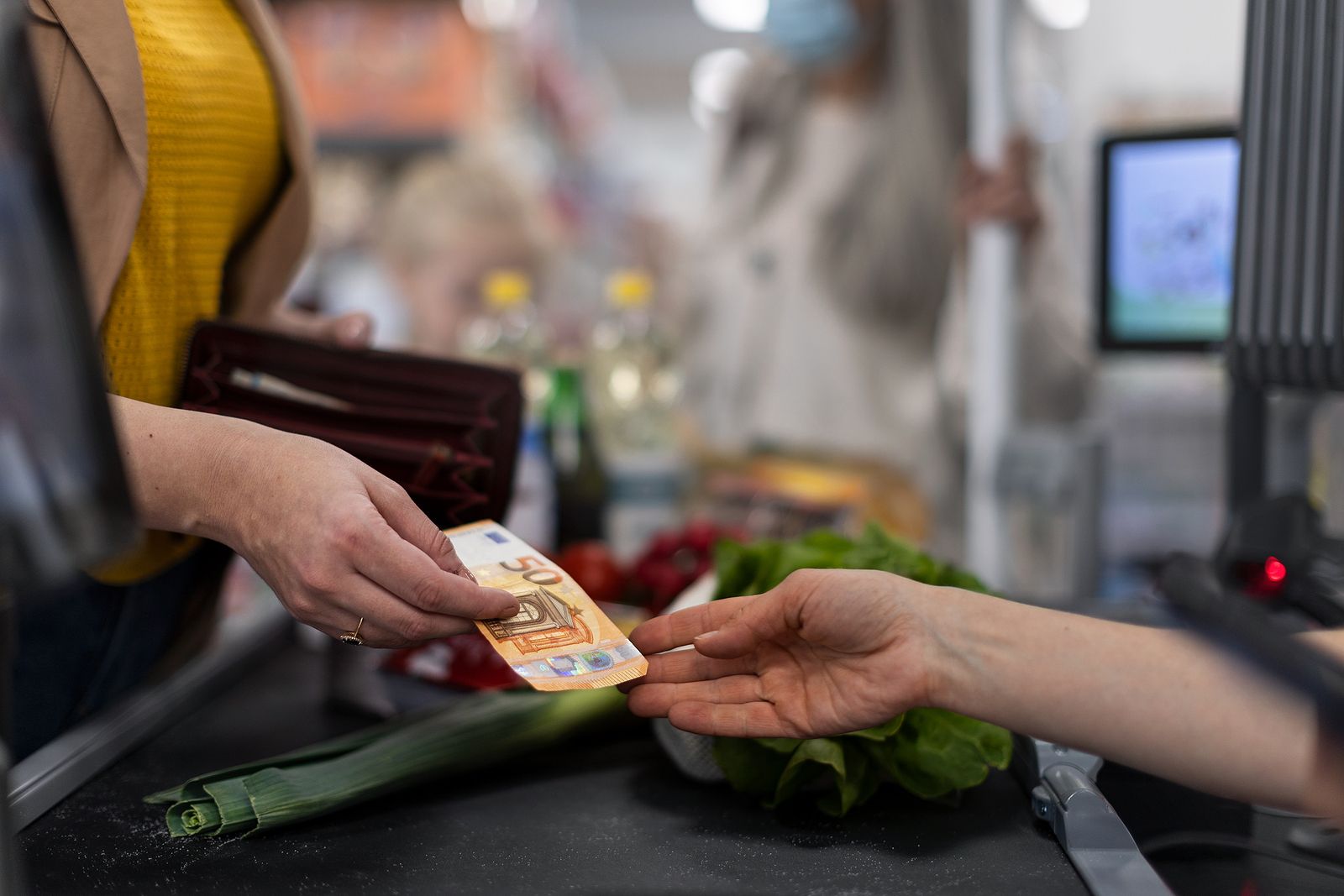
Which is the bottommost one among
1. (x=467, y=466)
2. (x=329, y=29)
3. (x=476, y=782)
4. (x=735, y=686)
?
(x=476, y=782)

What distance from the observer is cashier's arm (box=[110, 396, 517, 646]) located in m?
0.80

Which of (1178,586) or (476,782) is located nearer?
(476,782)

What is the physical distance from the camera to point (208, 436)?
855mm

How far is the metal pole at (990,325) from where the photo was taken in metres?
2.01

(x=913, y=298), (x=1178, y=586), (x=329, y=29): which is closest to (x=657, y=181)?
(x=329, y=29)

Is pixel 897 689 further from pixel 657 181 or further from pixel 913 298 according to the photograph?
pixel 657 181

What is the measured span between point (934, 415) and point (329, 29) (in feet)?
8.04

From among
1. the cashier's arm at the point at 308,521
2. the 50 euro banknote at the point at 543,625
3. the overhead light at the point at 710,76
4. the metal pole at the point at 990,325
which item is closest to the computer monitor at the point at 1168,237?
the metal pole at the point at 990,325

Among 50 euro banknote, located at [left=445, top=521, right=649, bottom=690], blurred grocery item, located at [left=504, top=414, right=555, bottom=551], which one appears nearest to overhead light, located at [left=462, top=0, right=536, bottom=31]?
blurred grocery item, located at [left=504, top=414, right=555, bottom=551]

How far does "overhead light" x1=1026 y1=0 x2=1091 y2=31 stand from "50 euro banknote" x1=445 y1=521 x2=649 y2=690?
184 cm

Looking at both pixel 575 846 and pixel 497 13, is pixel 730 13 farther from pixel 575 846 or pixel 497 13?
pixel 575 846

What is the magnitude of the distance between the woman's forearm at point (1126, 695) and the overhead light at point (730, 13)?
22.1ft

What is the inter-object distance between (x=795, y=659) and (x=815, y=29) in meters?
2.08

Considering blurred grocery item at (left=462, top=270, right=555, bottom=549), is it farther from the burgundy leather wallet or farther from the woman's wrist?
the woman's wrist
